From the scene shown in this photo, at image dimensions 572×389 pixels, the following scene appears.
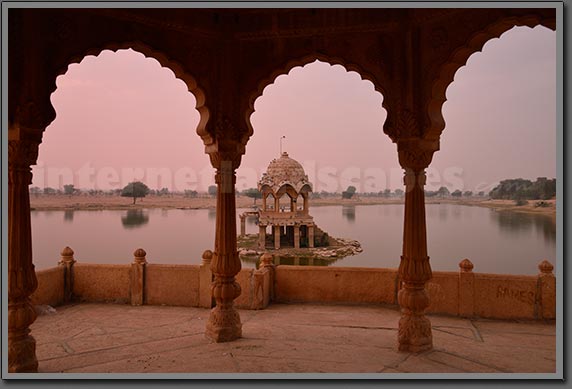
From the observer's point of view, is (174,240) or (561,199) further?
(174,240)

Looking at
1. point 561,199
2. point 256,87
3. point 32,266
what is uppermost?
point 256,87

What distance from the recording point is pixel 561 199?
340 cm

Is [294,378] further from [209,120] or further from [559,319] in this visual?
[209,120]

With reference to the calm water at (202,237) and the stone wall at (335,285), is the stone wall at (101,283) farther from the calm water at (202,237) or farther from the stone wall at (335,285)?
the stone wall at (335,285)

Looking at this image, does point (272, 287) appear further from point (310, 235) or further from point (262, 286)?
point (310, 235)

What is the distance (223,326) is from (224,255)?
2.96ft

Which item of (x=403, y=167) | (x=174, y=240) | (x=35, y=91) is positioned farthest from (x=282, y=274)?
(x=174, y=240)

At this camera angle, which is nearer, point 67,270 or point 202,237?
point 67,270

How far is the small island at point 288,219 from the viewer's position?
30750mm

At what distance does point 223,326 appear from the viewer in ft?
18.4

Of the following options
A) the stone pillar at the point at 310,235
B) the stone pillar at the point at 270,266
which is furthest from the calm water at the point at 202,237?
the stone pillar at the point at 310,235

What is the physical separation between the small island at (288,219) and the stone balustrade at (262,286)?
22.0 meters

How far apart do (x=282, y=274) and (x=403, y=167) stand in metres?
4.06

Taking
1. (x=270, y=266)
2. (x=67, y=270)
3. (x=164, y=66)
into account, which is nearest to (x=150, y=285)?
(x=67, y=270)
